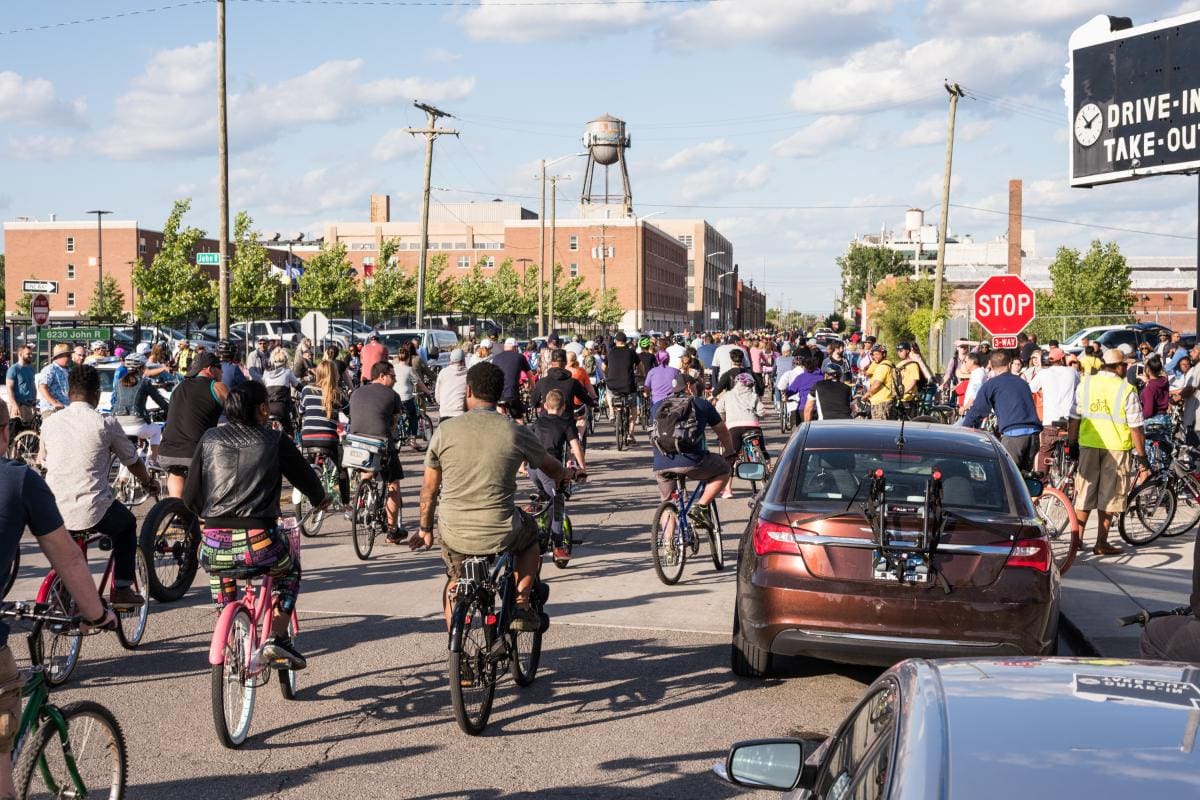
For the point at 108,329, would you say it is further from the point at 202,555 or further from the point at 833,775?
the point at 833,775

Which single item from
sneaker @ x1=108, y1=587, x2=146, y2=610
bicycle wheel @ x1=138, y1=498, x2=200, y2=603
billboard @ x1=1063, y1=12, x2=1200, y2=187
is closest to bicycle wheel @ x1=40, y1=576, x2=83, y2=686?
sneaker @ x1=108, y1=587, x2=146, y2=610

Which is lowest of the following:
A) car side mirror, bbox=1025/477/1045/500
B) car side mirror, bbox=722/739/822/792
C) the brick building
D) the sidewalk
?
the sidewalk

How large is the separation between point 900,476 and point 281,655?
11.6 feet

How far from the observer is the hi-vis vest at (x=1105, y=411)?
1230cm

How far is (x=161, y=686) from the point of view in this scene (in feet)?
25.0

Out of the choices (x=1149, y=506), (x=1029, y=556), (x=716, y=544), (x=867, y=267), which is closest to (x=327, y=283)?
(x=1149, y=506)

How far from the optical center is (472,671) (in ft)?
21.4

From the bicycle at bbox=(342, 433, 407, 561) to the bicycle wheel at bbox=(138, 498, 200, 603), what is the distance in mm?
1989

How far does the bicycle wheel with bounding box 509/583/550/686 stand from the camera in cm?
735

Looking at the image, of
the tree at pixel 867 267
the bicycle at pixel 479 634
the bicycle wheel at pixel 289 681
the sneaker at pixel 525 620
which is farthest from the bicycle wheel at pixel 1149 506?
the tree at pixel 867 267

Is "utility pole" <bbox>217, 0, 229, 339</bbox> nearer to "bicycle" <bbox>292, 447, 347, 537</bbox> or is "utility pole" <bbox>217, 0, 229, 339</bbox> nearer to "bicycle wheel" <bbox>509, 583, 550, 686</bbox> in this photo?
"bicycle" <bbox>292, 447, 347, 537</bbox>

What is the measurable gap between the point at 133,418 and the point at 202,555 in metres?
8.95

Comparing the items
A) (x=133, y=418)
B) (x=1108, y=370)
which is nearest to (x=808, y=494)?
(x=1108, y=370)

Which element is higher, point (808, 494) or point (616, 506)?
point (808, 494)
